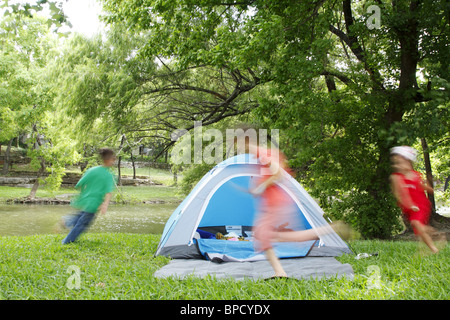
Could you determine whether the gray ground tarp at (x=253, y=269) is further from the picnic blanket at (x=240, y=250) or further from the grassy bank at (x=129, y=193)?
the grassy bank at (x=129, y=193)

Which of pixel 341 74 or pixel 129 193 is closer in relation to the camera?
pixel 341 74

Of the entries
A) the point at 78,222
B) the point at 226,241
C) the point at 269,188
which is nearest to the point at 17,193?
the point at 78,222

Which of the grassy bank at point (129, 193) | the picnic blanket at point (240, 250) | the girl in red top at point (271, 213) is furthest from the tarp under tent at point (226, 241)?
the grassy bank at point (129, 193)

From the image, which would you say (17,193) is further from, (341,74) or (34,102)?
(341,74)

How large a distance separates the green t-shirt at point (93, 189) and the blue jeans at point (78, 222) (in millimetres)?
94

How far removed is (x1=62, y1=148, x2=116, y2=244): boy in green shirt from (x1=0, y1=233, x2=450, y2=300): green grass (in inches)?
28.3

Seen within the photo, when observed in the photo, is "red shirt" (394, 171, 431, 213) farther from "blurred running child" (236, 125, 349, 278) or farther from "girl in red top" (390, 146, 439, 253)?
"blurred running child" (236, 125, 349, 278)

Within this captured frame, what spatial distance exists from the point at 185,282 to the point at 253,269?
40.4 inches

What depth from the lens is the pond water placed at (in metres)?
12.3

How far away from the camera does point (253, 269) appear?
4.22 m

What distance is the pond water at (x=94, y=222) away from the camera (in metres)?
12.3

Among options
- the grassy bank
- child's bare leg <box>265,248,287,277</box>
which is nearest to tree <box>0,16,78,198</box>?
the grassy bank

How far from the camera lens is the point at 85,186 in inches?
217
